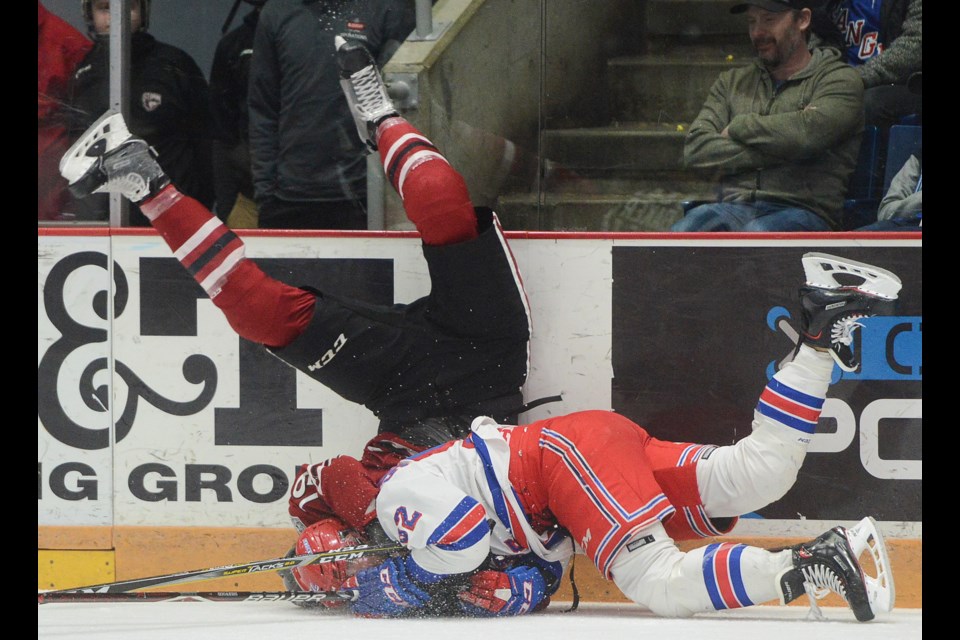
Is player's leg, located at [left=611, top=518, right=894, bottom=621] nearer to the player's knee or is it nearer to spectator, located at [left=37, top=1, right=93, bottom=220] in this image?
the player's knee

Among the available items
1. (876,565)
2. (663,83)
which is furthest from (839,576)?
(663,83)

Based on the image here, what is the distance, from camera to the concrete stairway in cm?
304

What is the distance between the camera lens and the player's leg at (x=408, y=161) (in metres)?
2.88

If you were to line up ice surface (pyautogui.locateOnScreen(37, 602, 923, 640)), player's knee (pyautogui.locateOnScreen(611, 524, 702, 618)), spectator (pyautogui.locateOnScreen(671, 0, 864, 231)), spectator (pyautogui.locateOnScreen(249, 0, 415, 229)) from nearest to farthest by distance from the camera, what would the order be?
1. ice surface (pyautogui.locateOnScreen(37, 602, 923, 640))
2. player's knee (pyautogui.locateOnScreen(611, 524, 702, 618))
3. spectator (pyautogui.locateOnScreen(671, 0, 864, 231))
4. spectator (pyautogui.locateOnScreen(249, 0, 415, 229))

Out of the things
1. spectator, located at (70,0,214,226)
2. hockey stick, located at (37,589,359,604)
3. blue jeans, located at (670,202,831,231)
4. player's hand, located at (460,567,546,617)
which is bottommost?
hockey stick, located at (37,589,359,604)

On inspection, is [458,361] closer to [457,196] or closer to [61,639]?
[457,196]

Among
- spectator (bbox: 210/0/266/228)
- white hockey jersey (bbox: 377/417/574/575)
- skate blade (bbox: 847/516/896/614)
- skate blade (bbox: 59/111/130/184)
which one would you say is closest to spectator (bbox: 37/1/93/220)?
skate blade (bbox: 59/111/130/184)

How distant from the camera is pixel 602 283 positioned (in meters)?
3.09

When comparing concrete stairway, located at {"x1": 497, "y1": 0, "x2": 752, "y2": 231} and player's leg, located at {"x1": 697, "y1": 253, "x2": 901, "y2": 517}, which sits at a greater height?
concrete stairway, located at {"x1": 497, "y1": 0, "x2": 752, "y2": 231}

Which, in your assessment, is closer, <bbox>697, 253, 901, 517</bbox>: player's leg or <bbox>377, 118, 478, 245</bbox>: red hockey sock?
<bbox>697, 253, 901, 517</bbox>: player's leg

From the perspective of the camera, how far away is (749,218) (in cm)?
306

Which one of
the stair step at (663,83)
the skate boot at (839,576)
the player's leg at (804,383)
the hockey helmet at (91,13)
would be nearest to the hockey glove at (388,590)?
the player's leg at (804,383)

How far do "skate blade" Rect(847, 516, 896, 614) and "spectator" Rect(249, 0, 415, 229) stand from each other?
161 cm
